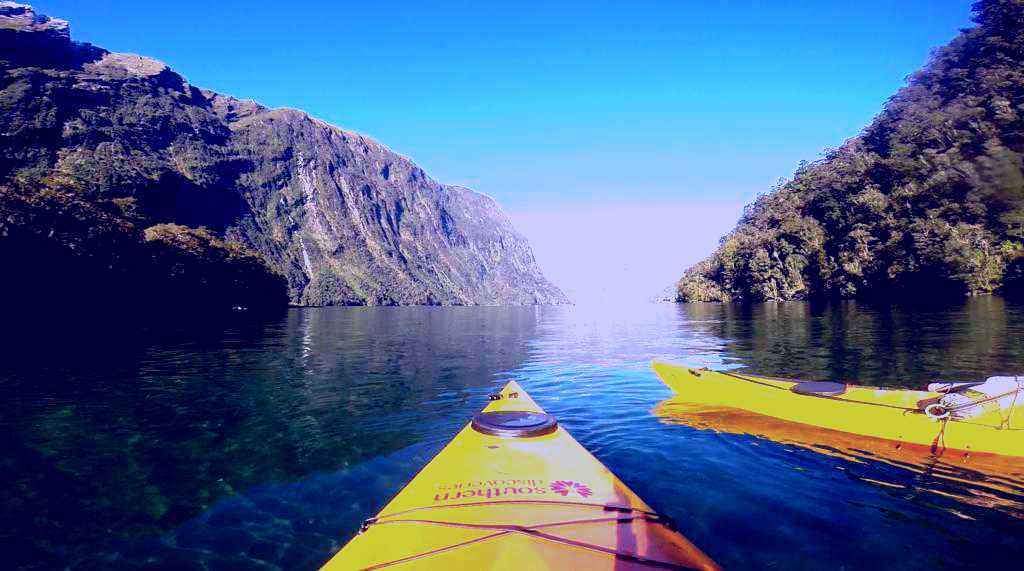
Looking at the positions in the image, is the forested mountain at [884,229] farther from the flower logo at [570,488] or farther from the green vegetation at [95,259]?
the green vegetation at [95,259]

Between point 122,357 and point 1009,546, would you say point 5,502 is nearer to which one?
point 1009,546

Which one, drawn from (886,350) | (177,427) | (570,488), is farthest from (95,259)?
(886,350)

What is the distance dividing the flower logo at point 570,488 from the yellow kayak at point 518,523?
1 cm

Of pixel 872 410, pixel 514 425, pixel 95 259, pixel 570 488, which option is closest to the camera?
pixel 570 488

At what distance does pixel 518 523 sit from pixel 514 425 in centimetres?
344

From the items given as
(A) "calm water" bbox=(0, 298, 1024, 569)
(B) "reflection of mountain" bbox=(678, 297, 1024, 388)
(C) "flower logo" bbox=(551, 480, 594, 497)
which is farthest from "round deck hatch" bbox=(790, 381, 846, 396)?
(C) "flower logo" bbox=(551, 480, 594, 497)

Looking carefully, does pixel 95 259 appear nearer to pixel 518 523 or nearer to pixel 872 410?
pixel 518 523

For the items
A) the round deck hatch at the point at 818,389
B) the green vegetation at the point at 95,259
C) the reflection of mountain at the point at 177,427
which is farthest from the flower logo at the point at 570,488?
the green vegetation at the point at 95,259

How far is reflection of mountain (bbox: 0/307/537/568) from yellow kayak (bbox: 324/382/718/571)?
4.50 metres

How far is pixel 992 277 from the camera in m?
69.8

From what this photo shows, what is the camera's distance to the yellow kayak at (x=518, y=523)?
4.62 metres

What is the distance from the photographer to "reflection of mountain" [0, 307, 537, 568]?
819cm

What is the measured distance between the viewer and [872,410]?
420 inches

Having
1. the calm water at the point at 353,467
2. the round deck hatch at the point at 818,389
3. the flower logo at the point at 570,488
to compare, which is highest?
the round deck hatch at the point at 818,389
